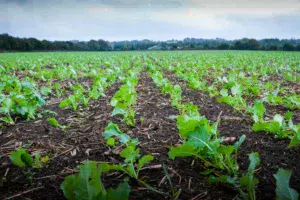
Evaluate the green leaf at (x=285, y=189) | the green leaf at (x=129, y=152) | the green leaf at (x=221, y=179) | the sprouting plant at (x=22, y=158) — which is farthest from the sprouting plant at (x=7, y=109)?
the green leaf at (x=285, y=189)

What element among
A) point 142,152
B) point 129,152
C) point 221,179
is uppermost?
point 129,152

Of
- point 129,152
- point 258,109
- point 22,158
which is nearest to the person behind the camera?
point 129,152

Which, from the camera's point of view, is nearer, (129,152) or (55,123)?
(129,152)

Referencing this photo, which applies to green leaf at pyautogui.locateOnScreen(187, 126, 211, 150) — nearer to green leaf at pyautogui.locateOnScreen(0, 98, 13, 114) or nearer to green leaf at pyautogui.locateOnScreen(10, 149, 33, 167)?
green leaf at pyautogui.locateOnScreen(10, 149, 33, 167)

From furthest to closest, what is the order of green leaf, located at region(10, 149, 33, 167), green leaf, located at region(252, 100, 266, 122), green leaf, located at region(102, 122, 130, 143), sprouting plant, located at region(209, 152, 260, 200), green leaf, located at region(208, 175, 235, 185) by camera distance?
green leaf, located at region(252, 100, 266, 122), green leaf, located at region(102, 122, 130, 143), green leaf, located at region(10, 149, 33, 167), green leaf, located at region(208, 175, 235, 185), sprouting plant, located at region(209, 152, 260, 200)

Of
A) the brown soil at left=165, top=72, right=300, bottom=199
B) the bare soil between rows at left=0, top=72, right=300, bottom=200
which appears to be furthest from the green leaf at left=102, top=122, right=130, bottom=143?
the brown soil at left=165, top=72, right=300, bottom=199

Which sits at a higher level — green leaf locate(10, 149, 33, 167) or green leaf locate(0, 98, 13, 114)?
green leaf locate(0, 98, 13, 114)

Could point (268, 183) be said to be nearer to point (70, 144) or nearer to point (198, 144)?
point (198, 144)

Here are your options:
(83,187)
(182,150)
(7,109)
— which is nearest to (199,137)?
(182,150)

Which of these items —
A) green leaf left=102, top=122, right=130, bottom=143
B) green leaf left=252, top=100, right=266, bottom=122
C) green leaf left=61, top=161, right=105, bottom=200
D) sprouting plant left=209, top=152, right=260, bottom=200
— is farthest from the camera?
green leaf left=252, top=100, right=266, bottom=122

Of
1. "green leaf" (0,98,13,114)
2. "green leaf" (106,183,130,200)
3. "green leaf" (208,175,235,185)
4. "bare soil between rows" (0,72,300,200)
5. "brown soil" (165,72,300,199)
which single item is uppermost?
"green leaf" (0,98,13,114)

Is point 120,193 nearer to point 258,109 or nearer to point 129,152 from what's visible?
point 129,152

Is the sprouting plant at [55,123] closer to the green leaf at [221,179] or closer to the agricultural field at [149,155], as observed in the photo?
the agricultural field at [149,155]

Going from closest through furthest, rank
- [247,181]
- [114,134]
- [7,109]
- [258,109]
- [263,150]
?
1. [247,181]
2. [114,134]
3. [263,150]
4. [258,109]
5. [7,109]
